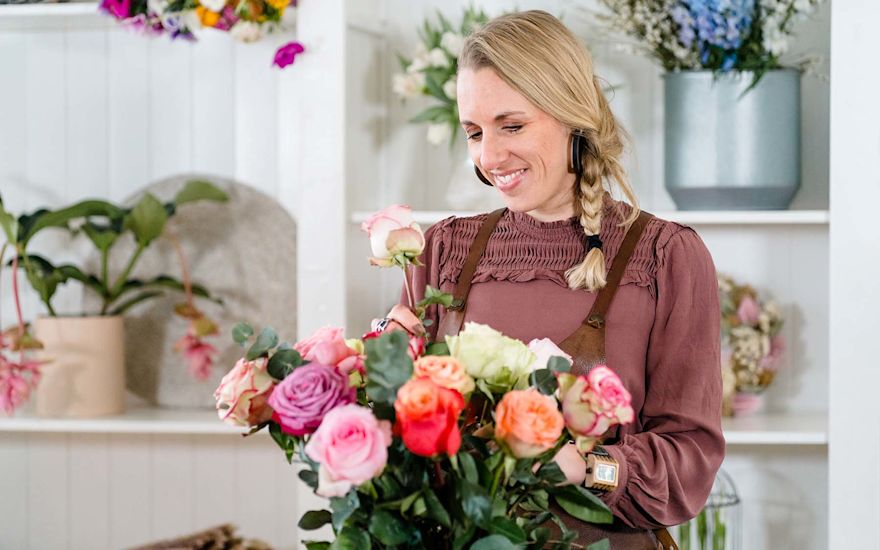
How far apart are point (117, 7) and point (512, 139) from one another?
1.28m

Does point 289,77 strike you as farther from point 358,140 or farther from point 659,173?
point 659,173

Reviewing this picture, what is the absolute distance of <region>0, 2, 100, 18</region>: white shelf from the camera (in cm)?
239

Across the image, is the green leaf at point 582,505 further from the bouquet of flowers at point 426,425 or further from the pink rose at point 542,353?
the pink rose at point 542,353

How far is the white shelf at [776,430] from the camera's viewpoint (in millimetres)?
2176

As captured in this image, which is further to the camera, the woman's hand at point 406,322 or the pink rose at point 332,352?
the woman's hand at point 406,322

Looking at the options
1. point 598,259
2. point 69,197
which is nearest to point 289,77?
point 69,197

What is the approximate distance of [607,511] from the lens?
1.04 m

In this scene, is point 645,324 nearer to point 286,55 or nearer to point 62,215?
point 286,55

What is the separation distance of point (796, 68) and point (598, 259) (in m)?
1.07

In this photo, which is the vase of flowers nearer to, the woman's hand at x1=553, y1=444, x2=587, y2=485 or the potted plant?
the potted plant

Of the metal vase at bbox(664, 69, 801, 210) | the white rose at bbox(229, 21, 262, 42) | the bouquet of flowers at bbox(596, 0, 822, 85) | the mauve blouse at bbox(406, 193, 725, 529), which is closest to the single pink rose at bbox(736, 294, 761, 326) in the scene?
the metal vase at bbox(664, 69, 801, 210)

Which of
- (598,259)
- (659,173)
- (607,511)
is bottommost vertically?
(607,511)

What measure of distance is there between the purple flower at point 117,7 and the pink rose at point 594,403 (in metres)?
1.67

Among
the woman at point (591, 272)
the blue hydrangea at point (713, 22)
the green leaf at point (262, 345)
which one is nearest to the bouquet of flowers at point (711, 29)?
the blue hydrangea at point (713, 22)
